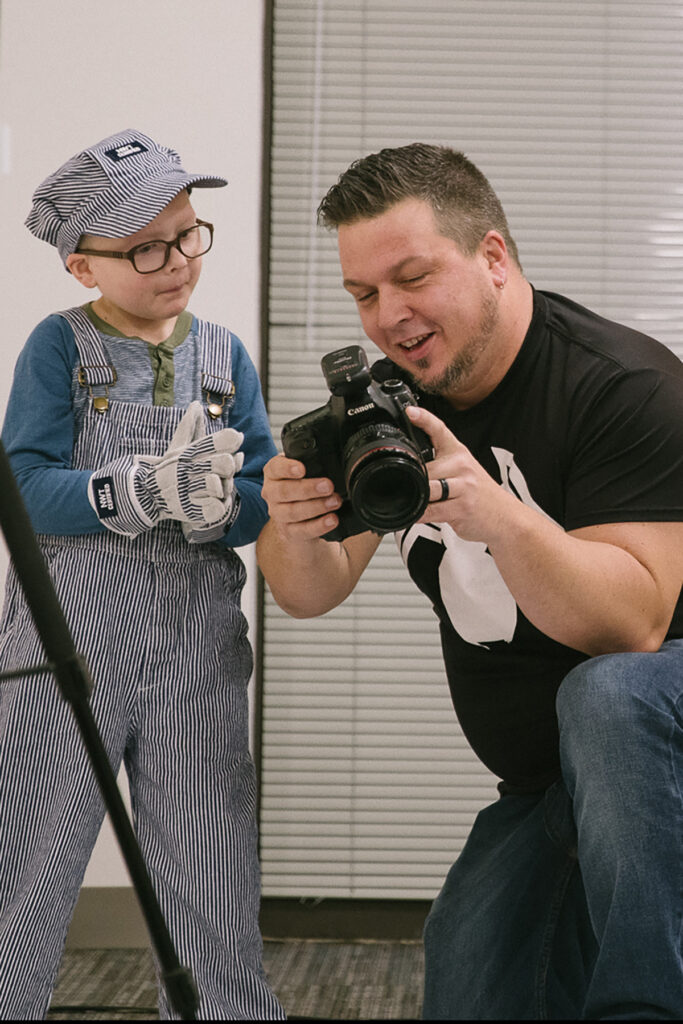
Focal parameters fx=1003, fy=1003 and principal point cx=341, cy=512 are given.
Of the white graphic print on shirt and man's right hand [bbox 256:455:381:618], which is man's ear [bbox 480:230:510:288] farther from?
man's right hand [bbox 256:455:381:618]

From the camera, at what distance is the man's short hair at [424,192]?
124 cm

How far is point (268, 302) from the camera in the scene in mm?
2014

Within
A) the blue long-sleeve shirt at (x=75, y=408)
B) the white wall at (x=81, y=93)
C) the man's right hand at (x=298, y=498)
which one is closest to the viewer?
the man's right hand at (x=298, y=498)

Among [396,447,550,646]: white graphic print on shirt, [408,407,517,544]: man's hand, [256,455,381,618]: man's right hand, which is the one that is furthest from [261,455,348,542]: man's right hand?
[396,447,550,646]: white graphic print on shirt

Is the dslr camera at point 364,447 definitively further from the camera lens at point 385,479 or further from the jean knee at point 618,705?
the jean knee at point 618,705

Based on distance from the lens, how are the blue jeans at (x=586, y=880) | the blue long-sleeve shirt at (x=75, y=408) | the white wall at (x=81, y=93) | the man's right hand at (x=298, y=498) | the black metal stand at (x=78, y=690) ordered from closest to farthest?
the black metal stand at (x=78, y=690) < the blue jeans at (x=586, y=880) < the man's right hand at (x=298, y=498) < the blue long-sleeve shirt at (x=75, y=408) < the white wall at (x=81, y=93)

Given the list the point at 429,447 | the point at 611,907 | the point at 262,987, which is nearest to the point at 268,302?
the point at 429,447

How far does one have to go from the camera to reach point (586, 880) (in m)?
0.92

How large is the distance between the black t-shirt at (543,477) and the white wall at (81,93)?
0.86 meters

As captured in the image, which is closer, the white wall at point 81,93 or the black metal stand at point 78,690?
the black metal stand at point 78,690

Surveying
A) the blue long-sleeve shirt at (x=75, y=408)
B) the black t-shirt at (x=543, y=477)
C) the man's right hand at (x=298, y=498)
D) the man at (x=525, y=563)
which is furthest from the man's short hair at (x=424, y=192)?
the man's right hand at (x=298, y=498)

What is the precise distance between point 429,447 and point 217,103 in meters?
1.18

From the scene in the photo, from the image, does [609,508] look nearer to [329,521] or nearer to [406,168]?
[329,521]

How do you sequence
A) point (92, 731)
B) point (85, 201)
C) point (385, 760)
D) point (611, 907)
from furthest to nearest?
point (385, 760)
point (85, 201)
point (611, 907)
point (92, 731)
